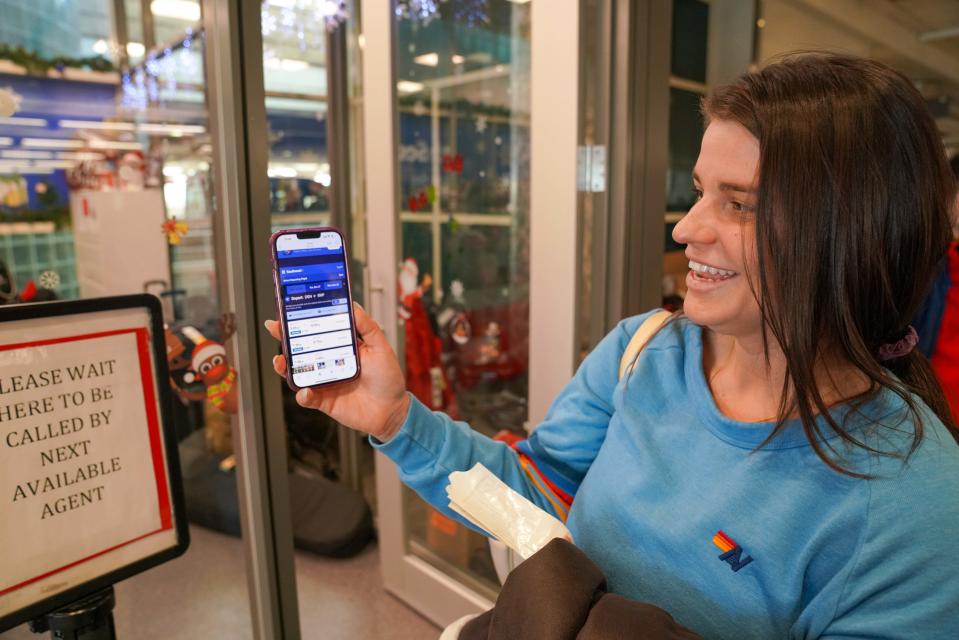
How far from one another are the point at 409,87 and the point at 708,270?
1.80 meters

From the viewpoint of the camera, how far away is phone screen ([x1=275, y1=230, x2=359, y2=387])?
934 mm

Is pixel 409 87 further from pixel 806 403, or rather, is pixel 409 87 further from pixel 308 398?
pixel 806 403

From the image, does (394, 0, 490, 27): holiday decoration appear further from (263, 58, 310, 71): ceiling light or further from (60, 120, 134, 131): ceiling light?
(60, 120, 134, 131): ceiling light

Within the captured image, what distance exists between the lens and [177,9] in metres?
1.48

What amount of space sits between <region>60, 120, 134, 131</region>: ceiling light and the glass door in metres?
0.81

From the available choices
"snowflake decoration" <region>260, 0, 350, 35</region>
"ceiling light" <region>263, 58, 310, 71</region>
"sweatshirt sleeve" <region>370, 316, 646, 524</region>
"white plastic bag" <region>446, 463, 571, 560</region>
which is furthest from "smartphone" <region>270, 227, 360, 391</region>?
"ceiling light" <region>263, 58, 310, 71</region>

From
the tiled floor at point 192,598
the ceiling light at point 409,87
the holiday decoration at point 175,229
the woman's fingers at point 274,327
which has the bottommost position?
the tiled floor at point 192,598

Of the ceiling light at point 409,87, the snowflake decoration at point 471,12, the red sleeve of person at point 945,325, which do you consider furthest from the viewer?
the snowflake decoration at point 471,12

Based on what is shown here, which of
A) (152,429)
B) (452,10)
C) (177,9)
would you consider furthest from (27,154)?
(452,10)

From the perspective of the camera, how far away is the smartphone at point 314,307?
932mm

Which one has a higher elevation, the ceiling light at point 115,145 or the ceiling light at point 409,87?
the ceiling light at point 409,87

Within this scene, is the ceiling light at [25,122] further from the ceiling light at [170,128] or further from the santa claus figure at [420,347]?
the santa claus figure at [420,347]

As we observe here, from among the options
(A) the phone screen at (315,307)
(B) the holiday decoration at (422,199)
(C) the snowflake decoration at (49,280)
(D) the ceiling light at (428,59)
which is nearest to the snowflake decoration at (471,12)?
(D) the ceiling light at (428,59)

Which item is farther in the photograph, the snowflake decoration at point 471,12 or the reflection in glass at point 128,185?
the snowflake decoration at point 471,12
